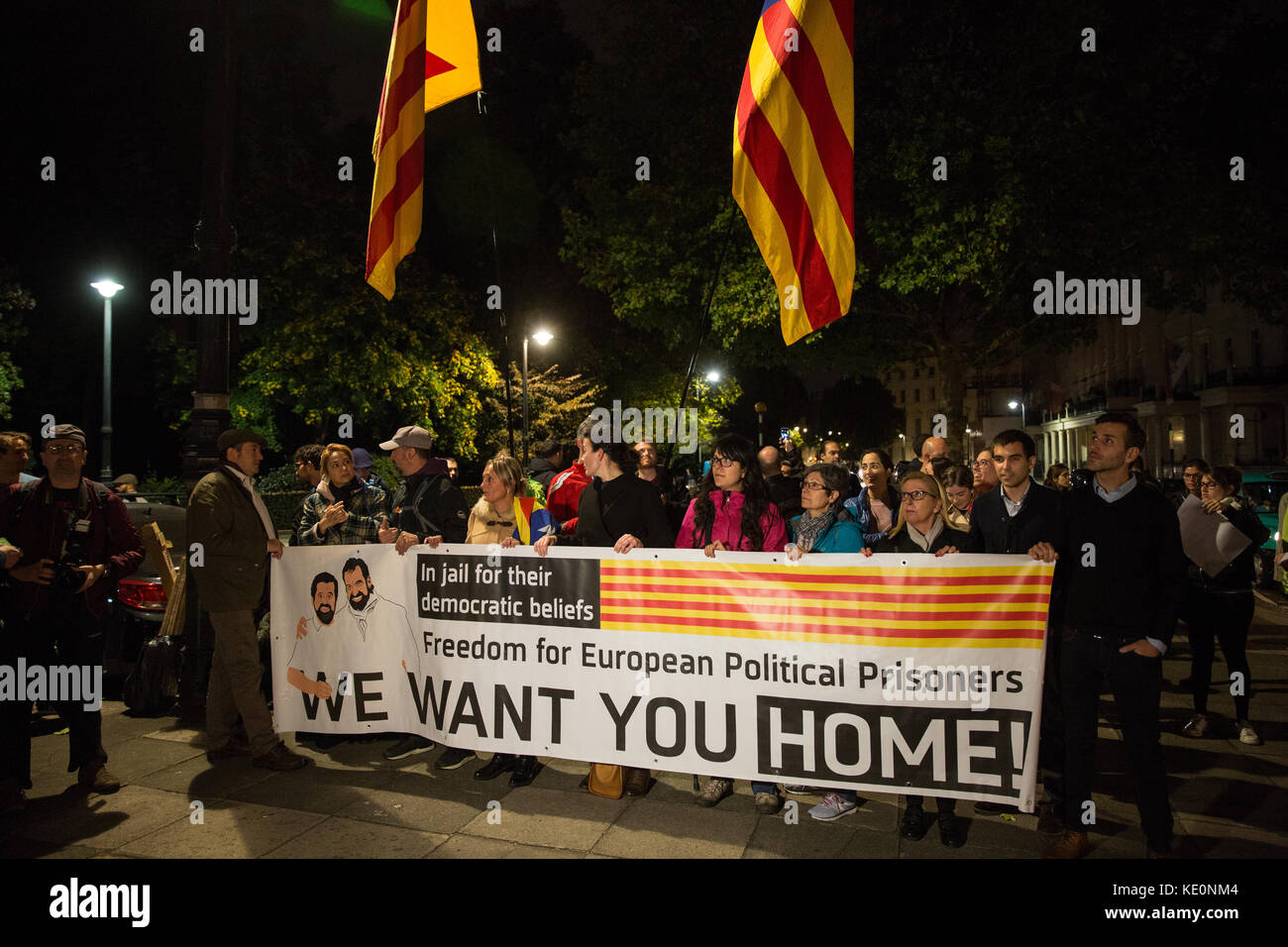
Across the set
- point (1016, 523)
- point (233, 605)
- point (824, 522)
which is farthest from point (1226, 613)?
point (233, 605)

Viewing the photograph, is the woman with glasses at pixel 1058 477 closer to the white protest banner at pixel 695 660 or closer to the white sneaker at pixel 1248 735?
the white sneaker at pixel 1248 735

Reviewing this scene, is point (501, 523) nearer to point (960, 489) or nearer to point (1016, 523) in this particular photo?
point (1016, 523)

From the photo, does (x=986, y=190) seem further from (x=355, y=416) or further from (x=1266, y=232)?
(x=355, y=416)

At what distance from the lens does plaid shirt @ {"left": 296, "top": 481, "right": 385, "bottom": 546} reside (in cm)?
573

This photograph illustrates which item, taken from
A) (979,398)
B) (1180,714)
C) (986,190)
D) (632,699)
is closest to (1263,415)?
(986,190)

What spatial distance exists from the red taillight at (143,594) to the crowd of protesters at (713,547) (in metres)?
1.35

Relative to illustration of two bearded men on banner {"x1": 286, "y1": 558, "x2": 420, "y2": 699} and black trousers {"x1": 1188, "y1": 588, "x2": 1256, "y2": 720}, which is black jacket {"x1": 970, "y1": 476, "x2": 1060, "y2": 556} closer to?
black trousers {"x1": 1188, "y1": 588, "x2": 1256, "y2": 720}

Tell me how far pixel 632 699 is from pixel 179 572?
382 cm

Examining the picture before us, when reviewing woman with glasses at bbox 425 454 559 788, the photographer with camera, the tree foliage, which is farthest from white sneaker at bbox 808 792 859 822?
the tree foliage

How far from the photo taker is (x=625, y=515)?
16.3ft

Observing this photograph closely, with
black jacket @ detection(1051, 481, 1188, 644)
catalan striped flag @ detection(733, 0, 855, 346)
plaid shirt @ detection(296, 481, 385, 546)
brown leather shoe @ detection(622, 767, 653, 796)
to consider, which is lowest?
brown leather shoe @ detection(622, 767, 653, 796)

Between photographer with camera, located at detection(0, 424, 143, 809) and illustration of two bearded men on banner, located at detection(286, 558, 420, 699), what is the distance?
1064 millimetres

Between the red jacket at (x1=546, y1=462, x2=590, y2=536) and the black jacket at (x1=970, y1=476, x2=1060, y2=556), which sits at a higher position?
the red jacket at (x1=546, y1=462, x2=590, y2=536)

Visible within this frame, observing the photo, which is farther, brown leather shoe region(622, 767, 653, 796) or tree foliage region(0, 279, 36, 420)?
tree foliage region(0, 279, 36, 420)
